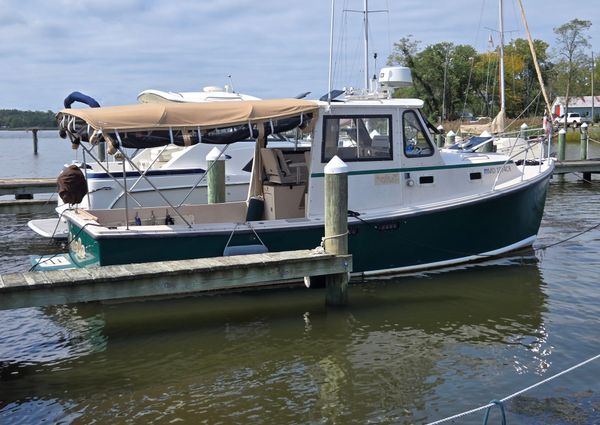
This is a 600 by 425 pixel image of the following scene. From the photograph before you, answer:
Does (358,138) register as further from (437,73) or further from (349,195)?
(437,73)

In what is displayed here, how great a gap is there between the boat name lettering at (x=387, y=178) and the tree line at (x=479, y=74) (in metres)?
43.9

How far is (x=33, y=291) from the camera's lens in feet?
25.5

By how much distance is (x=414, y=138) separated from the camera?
11070mm

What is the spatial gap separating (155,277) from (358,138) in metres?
3.94

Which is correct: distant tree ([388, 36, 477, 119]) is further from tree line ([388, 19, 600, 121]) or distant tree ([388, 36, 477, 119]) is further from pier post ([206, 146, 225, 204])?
pier post ([206, 146, 225, 204])

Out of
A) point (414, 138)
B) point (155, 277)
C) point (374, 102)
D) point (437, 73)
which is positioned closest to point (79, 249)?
point (155, 277)

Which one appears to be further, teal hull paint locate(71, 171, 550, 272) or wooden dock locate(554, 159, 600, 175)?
wooden dock locate(554, 159, 600, 175)

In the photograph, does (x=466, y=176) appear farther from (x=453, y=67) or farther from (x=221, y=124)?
(x=453, y=67)

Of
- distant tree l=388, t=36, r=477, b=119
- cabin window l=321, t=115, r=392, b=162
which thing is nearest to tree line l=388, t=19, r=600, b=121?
distant tree l=388, t=36, r=477, b=119

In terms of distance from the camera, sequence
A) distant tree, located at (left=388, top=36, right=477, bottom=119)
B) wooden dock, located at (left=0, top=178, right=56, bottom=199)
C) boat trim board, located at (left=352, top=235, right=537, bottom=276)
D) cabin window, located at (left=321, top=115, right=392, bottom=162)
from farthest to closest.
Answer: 1. distant tree, located at (left=388, top=36, right=477, bottom=119)
2. wooden dock, located at (left=0, top=178, right=56, bottom=199)
3. boat trim board, located at (left=352, top=235, right=537, bottom=276)
4. cabin window, located at (left=321, top=115, right=392, bottom=162)

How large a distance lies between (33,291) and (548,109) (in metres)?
9.25

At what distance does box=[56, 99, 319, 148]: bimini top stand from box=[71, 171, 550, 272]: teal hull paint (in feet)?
4.52

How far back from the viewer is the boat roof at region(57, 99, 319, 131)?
29.6 feet

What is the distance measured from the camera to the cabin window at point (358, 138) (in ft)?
34.6
